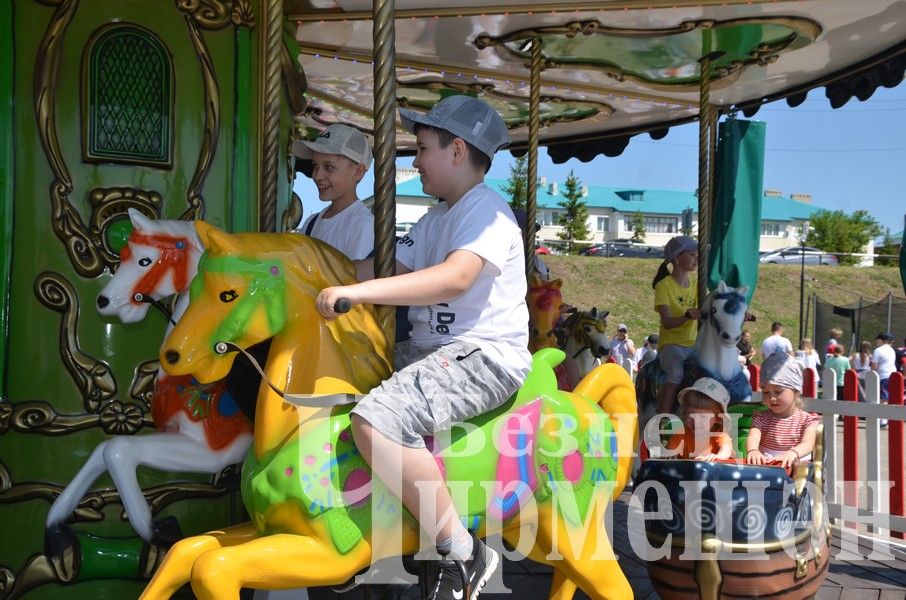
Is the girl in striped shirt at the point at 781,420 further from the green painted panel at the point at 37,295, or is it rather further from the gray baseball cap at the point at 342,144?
the green painted panel at the point at 37,295

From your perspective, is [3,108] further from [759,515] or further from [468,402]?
[759,515]

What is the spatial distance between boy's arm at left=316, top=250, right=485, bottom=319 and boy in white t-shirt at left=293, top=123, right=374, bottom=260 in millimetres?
1573

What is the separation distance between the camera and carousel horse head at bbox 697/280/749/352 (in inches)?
245

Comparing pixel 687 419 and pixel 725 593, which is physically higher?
pixel 687 419

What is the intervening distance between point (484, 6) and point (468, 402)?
3.35 metres

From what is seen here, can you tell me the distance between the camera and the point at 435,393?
2766 mm

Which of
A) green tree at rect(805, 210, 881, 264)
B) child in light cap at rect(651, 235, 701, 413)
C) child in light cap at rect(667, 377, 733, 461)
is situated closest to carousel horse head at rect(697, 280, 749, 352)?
child in light cap at rect(651, 235, 701, 413)

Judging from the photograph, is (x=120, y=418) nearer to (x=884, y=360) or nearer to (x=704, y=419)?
(x=704, y=419)

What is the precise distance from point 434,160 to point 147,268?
1329mm

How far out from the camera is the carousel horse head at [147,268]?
141 inches

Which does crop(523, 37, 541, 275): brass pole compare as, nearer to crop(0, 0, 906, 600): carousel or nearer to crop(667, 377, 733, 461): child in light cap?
crop(0, 0, 906, 600): carousel

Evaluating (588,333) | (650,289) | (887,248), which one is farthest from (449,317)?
(887,248)

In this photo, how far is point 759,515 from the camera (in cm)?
412

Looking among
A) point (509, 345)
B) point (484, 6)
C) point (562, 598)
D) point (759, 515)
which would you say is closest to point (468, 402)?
point (509, 345)
